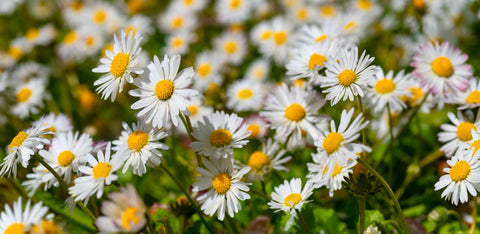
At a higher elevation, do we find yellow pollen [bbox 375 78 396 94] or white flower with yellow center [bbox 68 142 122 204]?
yellow pollen [bbox 375 78 396 94]

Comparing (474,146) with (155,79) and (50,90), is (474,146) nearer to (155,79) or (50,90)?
(155,79)

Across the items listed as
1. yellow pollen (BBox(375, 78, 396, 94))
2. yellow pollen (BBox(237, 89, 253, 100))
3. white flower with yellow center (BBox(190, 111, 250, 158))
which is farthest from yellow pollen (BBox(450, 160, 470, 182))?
yellow pollen (BBox(237, 89, 253, 100))

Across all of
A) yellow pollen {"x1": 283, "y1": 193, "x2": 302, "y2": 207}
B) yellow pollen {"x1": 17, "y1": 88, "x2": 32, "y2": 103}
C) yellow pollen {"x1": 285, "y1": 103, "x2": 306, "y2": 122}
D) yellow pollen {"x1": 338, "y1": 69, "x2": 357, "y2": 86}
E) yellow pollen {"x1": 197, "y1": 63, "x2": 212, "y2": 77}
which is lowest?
yellow pollen {"x1": 17, "y1": 88, "x2": 32, "y2": 103}

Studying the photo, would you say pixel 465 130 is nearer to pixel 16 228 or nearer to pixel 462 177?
pixel 462 177

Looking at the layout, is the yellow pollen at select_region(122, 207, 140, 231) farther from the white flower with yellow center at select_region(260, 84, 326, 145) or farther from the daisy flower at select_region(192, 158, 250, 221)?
the white flower with yellow center at select_region(260, 84, 326, 145)

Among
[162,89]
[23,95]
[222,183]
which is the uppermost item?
[162,89]

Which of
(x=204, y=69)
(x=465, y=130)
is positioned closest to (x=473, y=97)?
(x=465, y=130)

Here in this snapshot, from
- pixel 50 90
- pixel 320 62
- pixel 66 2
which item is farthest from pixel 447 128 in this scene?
pixel 66 2
